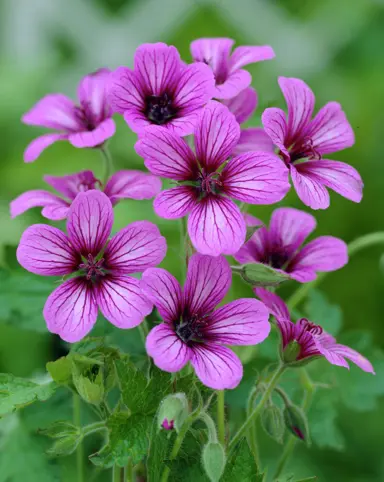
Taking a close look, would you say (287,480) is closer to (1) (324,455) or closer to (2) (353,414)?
(1) (324,455)

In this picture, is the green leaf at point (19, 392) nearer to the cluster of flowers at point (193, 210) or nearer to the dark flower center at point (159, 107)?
the cluster of flowers at point (193, 210)

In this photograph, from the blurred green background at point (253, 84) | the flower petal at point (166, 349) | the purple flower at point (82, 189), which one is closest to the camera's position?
the flower petal at point (166, 349)

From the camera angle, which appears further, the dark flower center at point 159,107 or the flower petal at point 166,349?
the dark flower center at point 159,107

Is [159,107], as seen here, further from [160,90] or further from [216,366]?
[216,366]

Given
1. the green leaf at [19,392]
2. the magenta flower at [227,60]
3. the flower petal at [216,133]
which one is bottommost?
Answer: the green leaf at [19,392]

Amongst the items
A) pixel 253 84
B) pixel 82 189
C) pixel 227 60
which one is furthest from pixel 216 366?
pixel 253 84

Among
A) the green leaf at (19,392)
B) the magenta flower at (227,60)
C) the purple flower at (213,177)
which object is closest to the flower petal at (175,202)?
the purple flower at (213,177)

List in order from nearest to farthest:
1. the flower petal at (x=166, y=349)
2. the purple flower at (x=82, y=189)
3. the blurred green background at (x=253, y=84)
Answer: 1. the flower petal at (x=166, y=349)
2. the purple flower at (x=82, y=189)
3. the blurred green background at (x=253, y=84)

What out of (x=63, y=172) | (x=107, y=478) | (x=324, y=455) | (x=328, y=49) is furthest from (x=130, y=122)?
(x=328, y=49)
